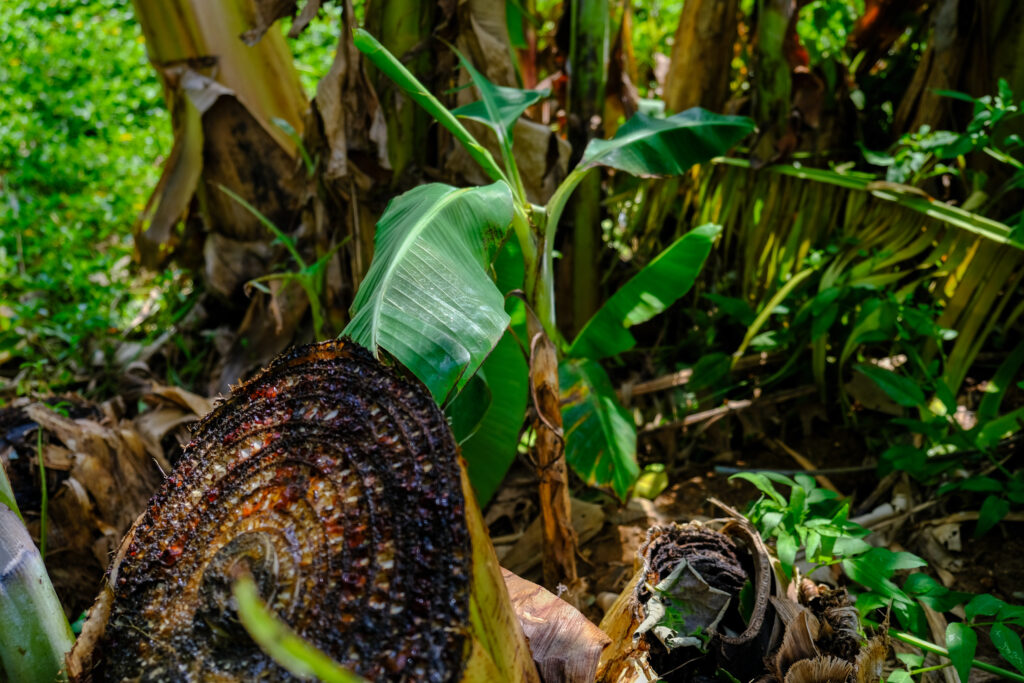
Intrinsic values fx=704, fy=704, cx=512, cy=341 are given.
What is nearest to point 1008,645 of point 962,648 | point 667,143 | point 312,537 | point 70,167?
point 962,648

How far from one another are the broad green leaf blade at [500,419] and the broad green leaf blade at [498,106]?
1.52ft

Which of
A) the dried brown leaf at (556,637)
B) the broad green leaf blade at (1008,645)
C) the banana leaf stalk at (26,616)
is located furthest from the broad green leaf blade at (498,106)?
the broad green leaf blade at (1008,645)

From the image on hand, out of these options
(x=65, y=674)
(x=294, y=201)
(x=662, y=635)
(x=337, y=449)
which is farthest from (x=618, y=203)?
(x=65, y=674)

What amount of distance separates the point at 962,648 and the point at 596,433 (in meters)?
0.78

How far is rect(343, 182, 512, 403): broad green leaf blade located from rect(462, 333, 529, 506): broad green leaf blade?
1.18ft

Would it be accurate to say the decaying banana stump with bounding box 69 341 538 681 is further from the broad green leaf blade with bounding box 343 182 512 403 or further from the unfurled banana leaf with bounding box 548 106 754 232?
the unfurled banana leaf with bounding box 548 106 754 232

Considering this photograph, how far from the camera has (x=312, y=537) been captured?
0.75 meters

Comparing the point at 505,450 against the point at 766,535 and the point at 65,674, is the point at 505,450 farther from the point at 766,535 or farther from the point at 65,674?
the point at 65,674

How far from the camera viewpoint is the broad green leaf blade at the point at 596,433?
1.58 m

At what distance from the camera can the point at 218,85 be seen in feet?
7.93

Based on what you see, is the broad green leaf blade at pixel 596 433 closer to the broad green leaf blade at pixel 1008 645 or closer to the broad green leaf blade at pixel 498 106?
the broad green leaf blade at pixel 498 106

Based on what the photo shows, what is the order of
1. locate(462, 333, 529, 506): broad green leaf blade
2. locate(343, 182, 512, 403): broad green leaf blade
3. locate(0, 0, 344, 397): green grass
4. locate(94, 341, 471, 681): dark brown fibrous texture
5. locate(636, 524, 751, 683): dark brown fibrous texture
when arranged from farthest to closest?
locate(0, 0, 344, 397): green grass → locate(462, 333, 529, 506): broad green leaf blade → locate(636, 524, 751, 683): dark brown fibrous texture → locate(343, 182, 512, 403): broad green leaf blade → locate(94, 341, 471, 681): dark brown fibrous texture

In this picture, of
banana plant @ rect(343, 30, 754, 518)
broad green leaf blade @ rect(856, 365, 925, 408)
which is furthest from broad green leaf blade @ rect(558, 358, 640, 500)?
broad green leaf blade @ rect(856, 365, 925, 408)

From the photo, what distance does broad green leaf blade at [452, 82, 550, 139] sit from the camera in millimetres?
1523
